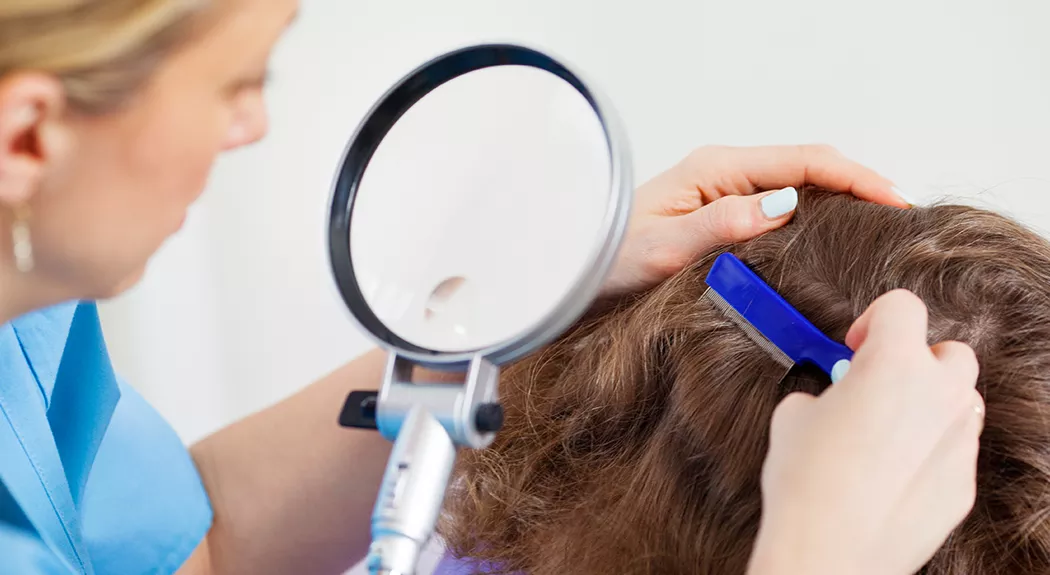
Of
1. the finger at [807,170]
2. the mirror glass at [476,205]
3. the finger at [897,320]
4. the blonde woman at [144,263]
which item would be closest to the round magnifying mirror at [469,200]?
the mirror glass at [476,205]

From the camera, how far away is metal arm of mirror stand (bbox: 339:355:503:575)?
20.9 inches

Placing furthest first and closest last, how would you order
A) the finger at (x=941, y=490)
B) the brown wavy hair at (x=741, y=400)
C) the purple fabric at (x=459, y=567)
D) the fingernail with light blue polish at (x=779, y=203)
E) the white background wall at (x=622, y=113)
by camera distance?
the white background wall at (x=622, y=113) < the purple fabric at (x=459, y=567) < the fingernail with light blue polish at (x=779, y=203) < the brown wavy hair at (x=741, y=400) < the finger at (x=941, y=490)

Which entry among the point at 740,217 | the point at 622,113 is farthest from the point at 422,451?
the point at 622,113

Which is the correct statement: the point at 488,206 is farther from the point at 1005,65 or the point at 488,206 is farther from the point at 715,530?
the point at 1005,65

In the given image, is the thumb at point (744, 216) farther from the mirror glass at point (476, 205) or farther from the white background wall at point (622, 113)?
the white background wall at point (622, 113)

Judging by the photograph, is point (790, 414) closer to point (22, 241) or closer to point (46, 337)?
point (22, 241)

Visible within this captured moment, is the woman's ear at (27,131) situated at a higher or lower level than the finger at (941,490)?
higher

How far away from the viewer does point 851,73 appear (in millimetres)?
1250

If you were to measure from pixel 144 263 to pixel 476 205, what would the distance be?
0.23 meters

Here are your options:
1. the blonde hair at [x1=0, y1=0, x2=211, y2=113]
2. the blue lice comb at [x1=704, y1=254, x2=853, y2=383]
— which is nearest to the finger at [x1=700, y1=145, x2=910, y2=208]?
the blue lice comb at [x1=704, y1=254, x2=853, y2=383]

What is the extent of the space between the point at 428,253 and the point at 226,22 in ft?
0.71

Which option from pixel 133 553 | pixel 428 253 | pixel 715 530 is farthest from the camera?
pixel 133 553

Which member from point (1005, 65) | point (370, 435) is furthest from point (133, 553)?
point (1005, 65)

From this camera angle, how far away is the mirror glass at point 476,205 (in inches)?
Result: 23.7
